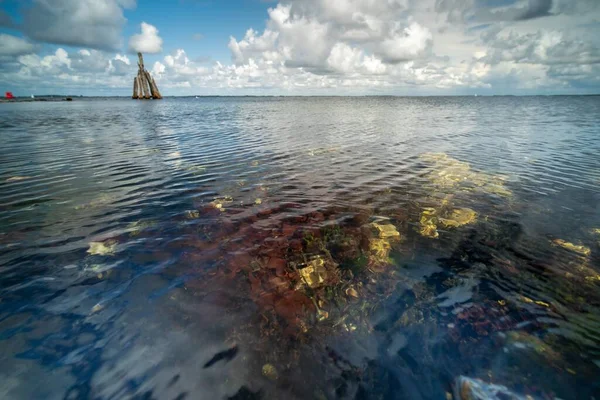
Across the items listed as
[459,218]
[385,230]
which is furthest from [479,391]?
[459,218]

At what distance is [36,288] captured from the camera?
6629 mm

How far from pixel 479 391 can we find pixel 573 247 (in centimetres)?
774

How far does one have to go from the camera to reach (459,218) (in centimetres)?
1069

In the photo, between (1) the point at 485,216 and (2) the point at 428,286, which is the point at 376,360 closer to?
(2) the point at 428,286

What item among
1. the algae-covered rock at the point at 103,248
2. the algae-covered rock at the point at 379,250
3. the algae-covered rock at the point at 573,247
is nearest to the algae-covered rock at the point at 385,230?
the algae-covered rock at the point at 379,250

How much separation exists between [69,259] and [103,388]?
524 centimetres

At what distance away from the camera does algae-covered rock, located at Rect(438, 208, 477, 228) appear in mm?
10234

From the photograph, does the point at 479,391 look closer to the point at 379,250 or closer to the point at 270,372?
the point at 270,372

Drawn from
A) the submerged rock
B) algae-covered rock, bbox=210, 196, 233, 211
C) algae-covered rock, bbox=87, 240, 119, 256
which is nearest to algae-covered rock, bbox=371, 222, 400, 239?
the submerged rock

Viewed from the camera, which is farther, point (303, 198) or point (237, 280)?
point (303, 198)

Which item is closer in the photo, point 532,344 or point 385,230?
point 532,344

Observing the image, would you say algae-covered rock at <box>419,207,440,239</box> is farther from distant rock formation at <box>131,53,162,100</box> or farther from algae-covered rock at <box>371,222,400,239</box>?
distant rock formation at <box>131,53,162,100</box>

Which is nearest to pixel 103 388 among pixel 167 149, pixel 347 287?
pixel 347 287

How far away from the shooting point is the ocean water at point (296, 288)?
15.5 feet
